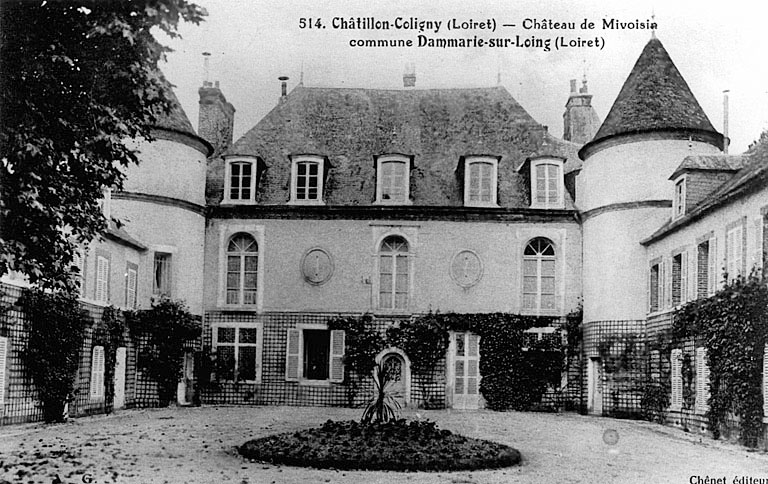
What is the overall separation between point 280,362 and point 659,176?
10.3 m

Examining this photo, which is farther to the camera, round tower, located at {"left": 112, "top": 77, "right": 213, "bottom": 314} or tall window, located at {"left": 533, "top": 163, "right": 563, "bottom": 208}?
tall window, located at {"left": 533, "top": 163, "right": 563, "bottom": 208}

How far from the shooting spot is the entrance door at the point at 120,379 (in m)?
20.5

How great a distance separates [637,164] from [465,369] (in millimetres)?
6607

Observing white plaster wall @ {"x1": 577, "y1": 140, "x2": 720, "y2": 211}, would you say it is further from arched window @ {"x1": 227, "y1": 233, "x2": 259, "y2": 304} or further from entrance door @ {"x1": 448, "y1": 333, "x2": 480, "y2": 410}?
arched window @ {"x1": 227, "y1": 233, "x2": 259, "y2": 304}

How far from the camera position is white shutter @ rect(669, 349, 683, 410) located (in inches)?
708

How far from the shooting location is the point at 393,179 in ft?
76.8

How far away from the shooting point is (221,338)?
74.7 feet

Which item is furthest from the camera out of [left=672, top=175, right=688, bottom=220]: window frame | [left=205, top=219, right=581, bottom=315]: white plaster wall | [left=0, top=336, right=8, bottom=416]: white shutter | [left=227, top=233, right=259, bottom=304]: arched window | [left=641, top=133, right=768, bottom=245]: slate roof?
[left=227, top=233, right=259, bottom=304]: arched window

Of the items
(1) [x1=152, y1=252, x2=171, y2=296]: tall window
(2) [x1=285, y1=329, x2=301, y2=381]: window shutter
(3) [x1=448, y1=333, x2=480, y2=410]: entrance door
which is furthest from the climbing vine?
(1) [x1=152, y1=252, x2=171, y2=296]: tall window

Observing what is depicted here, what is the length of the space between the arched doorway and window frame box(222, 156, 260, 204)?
5.27 metres

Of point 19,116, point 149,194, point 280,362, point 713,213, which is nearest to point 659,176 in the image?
point 713,213

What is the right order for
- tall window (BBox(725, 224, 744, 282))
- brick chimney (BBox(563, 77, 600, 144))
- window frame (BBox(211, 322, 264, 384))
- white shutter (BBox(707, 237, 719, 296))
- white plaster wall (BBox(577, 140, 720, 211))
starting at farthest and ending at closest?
brick chimney (BBox(563, 77, 600, 144))
window frame (BBox(211, 322, 264, 384))
white plaster wall (BBox(577, 140, 720, 211))
white shutter (BBox(707, 237, 719, 296))
tall window (BBox(725, 224, 744, 282))

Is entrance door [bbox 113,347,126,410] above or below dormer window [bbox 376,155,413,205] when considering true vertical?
below

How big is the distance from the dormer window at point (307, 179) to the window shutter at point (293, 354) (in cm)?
341
